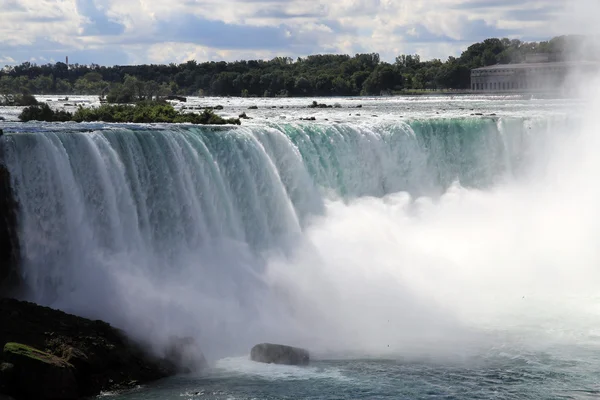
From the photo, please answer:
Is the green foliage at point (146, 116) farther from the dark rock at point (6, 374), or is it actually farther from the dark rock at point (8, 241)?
the dark rock at point (6, 374)

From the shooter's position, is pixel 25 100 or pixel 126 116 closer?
pixel 126 116

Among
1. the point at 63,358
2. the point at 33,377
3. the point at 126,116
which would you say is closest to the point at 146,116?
the point at 126,116

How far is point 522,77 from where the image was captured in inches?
4035

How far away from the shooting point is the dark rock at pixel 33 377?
15977 mm

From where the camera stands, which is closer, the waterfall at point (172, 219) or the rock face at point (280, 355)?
the rock face at point (280, 355)

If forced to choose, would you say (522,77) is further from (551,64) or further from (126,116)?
Result: (126,116)

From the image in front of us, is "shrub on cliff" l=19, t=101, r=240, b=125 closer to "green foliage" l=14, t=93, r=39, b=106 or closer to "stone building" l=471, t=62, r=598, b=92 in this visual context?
"green foliage" l=14, t=93, r=39, b=106

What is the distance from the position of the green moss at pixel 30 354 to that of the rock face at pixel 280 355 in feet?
12.2

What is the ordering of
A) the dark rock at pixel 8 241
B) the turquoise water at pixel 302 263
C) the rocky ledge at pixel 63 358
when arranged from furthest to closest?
the dark rock at pixel 8 241
the turquoise water at pixel 302 263
the rocky ledge at pixel 63 358

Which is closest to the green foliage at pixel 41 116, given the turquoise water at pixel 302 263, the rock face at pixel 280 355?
the turquoise water at pixel 302 263

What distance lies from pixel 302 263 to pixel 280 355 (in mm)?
5995

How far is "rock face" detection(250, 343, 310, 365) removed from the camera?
1856cm

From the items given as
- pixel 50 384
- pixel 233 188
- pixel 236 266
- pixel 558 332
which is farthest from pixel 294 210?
pixel 50 384

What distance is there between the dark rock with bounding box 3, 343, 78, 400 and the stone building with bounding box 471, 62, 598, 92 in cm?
7374
